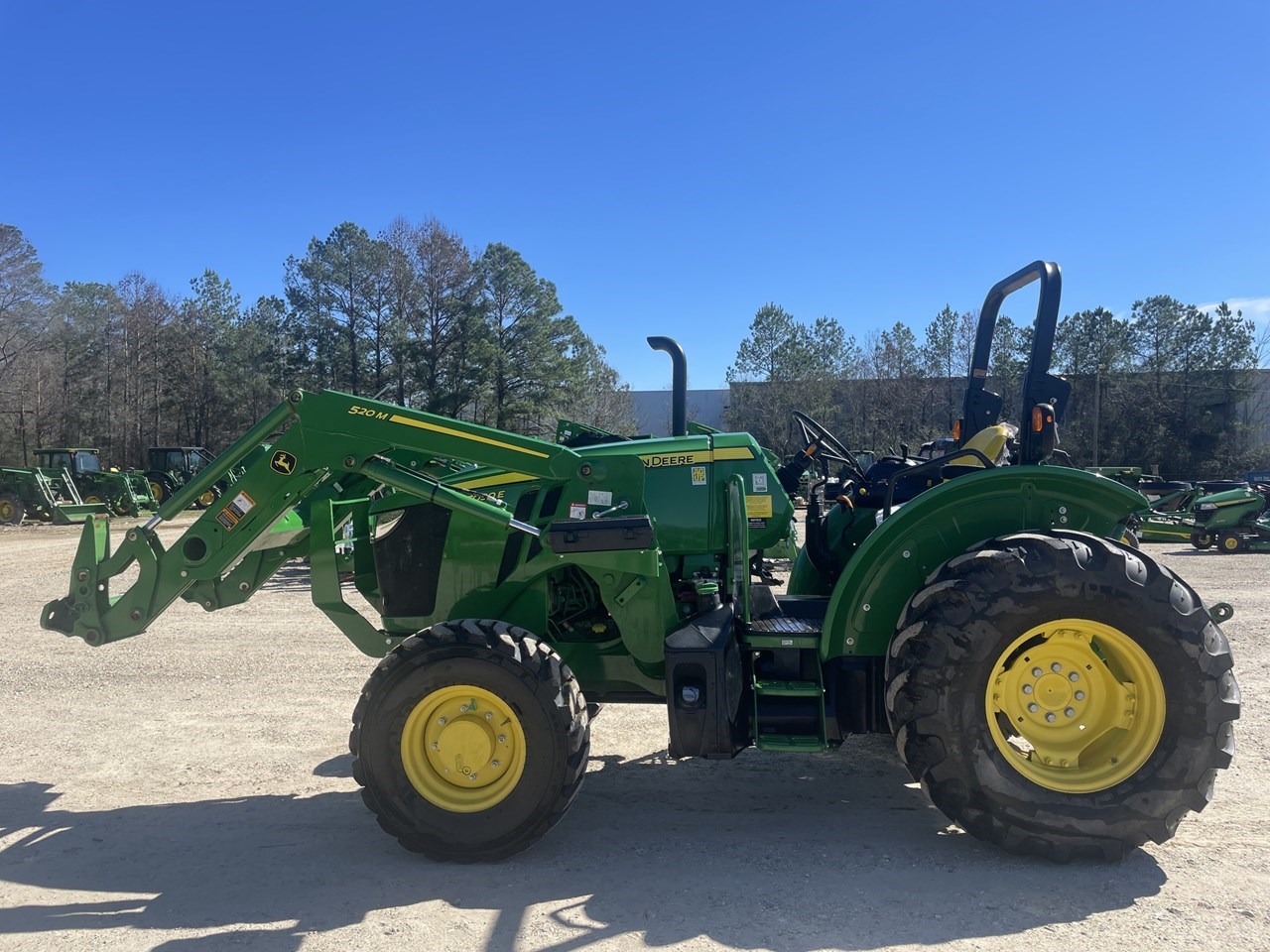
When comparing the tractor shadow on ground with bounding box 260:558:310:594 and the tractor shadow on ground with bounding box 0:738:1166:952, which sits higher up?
the tractor shadow on ground with bounding box 260:558:310:594

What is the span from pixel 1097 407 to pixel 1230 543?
25.9 m

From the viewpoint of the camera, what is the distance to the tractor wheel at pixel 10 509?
2530cm

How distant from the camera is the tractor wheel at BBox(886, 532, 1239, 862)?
3.52m

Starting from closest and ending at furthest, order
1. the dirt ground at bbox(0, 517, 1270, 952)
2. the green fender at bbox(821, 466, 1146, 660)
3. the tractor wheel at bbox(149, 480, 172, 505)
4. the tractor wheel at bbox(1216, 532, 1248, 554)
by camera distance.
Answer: the dirt ground at bbox(0, 517, 1270, 952), the green fender at bbox(821, 466, 1146, 660), the tractor wheel at bbox(1216, 532, 1248, 554), the tractor wheel at bbox(149, 480, 172, 505)

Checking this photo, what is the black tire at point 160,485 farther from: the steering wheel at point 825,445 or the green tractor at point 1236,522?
the green tractor at point 1236,522

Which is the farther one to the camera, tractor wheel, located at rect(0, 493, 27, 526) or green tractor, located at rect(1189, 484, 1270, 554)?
tractor wheel, located at rect(0, 493, 27, 526)

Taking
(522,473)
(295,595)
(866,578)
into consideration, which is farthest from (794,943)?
(295,595)

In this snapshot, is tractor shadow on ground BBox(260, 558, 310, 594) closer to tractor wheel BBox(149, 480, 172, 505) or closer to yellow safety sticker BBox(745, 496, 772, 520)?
yellow safety sticker BBox(745, 496, 772, 520)

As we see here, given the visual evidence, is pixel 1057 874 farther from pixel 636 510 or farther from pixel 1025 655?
pixel 636 510

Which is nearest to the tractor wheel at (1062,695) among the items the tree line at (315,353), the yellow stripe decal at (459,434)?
the yellow stripe decal at (459,434)

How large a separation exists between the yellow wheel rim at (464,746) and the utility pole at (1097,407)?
42389 mm

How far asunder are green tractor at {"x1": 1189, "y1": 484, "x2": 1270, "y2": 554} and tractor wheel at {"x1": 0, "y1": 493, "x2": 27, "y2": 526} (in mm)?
31291

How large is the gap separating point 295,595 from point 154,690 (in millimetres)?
4920

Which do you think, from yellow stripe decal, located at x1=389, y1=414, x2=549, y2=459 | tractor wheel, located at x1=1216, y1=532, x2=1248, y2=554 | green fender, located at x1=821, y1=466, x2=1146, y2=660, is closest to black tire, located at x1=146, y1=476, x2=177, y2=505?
yellow stripe decal, located at x1=389, y1=414, x2=549, y2=459
